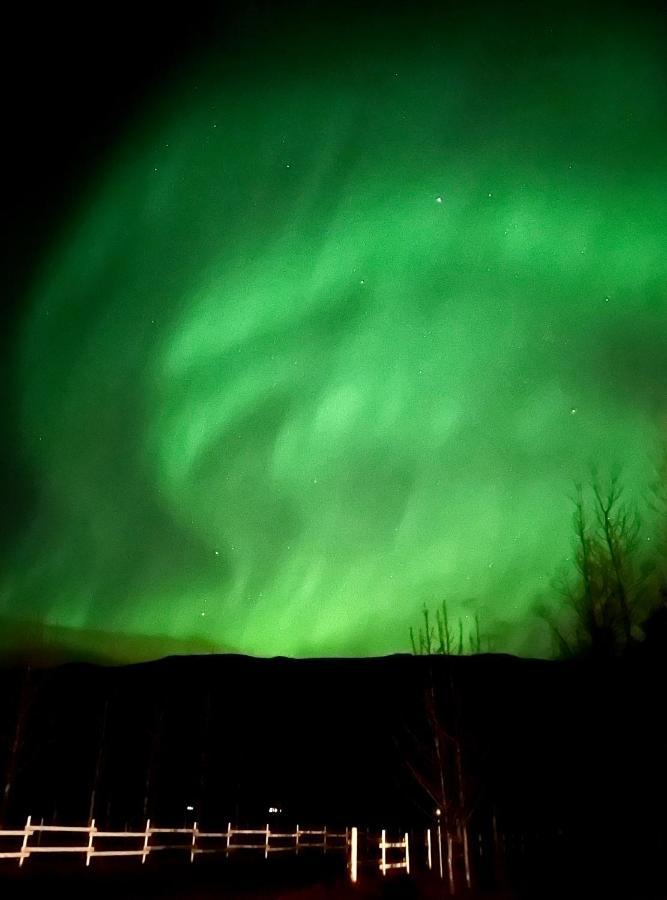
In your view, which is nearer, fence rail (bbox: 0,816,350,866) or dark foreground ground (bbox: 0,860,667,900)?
dark foreground ground (bbox: 0,860,667,900)

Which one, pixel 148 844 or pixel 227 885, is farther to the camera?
pixel 148 844

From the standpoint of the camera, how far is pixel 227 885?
17328 millimetres

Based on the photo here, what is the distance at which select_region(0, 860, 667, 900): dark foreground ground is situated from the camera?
14.7 metres

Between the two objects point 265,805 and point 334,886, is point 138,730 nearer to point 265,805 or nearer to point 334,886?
point 265,805

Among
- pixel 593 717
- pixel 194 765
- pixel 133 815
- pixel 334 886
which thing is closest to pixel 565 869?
pixel 334 886

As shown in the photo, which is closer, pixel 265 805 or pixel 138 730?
pixel 265 805

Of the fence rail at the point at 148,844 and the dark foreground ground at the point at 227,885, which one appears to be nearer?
the dark foreground ground at the point at 227,885

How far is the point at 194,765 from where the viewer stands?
8819cm

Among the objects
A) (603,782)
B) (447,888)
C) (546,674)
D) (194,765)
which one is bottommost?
(447,888)

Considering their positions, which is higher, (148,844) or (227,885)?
(148,844)

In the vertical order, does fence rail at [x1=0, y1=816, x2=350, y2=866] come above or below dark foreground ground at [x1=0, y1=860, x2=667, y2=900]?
above

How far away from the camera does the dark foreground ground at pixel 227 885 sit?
1468 cm

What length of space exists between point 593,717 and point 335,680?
56652 millimetres

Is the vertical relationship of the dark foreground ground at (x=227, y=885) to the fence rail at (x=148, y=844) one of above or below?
below
